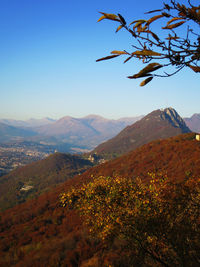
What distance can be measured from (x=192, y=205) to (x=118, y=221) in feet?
14.4

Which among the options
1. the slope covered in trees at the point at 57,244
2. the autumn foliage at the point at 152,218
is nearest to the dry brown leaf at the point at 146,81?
the autumn foliage at the point at 152,218

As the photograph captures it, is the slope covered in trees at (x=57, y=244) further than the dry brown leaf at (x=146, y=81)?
Yes

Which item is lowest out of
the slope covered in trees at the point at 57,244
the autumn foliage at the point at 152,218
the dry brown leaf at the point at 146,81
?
the slope covered in trees at the point at 57,244

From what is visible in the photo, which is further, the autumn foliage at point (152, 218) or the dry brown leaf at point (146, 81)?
the autumn foliage at point (152, 218)

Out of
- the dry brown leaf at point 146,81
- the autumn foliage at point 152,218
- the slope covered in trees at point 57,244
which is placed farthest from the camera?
the slope covered in trees at point 57,244

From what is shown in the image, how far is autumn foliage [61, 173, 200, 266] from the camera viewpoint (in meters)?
8.88

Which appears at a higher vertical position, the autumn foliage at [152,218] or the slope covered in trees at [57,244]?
the autumn foliage at [152,218]

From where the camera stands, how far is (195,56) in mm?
2984

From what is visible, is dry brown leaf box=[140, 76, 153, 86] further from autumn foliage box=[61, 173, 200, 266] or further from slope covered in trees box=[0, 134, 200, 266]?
slope covered in trees box=[0, 134, 200, 266]

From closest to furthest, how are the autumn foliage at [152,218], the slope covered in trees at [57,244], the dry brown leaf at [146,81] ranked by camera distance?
1. the dry brown leaf at [146,81]
2. the autumn foliage at [152,218]
3. the slope covered in trees at [57,244]

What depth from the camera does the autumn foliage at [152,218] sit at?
29.1 feet

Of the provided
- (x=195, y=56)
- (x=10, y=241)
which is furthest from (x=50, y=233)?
(x=195, y=56)

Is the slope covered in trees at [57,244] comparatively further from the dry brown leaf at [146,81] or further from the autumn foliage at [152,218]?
the dry brown leaf at [146,81]

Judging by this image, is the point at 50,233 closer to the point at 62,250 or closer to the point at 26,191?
the point at 62,250
